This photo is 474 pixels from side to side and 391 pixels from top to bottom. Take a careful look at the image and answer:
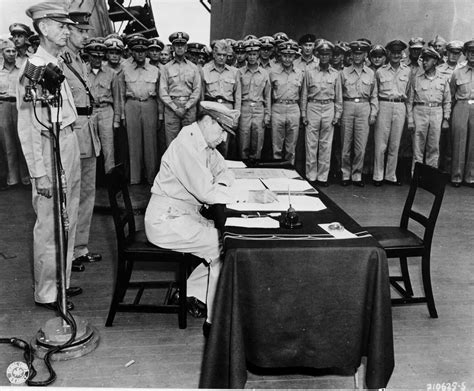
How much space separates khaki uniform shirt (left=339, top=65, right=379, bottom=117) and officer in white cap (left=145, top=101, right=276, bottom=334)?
443 centimetres

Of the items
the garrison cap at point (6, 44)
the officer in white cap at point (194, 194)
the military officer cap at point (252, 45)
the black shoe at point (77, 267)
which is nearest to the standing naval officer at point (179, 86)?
the military officer cap at point (252, 45)

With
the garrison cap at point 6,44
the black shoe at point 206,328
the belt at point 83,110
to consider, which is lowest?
the black shoe at point 206,328

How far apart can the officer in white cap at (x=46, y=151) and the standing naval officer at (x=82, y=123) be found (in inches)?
17.0

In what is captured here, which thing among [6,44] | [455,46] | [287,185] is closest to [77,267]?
[287,185]

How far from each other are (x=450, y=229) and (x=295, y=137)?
2.71m

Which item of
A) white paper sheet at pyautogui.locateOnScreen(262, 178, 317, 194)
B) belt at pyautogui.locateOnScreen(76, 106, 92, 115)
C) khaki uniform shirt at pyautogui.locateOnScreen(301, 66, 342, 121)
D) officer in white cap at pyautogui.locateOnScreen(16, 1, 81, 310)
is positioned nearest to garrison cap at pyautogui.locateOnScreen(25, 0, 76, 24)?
officer in white cap at pyautogui.locateOnScreen(16, 1, 81, 310)

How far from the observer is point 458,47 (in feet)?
24.1

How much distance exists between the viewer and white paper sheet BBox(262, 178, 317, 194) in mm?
3220

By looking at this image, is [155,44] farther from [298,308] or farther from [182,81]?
[298,308]

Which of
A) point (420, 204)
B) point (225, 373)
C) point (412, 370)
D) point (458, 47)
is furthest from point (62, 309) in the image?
point (458, 47)

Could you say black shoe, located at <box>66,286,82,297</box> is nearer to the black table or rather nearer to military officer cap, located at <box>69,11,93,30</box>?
the black table

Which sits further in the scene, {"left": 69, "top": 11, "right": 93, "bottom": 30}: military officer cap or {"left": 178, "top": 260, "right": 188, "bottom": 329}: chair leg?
{"left": 69, "top": 11, "right": 93, "bottom": 30}: military officer cap

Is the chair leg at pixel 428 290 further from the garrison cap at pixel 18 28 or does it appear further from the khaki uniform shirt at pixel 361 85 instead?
the garrison cap at pixel 18 28

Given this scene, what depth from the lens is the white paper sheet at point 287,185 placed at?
322 centimetres
